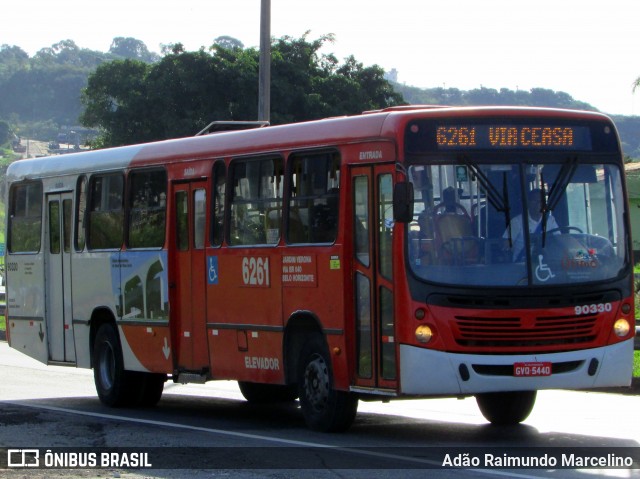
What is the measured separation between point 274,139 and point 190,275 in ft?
7.36

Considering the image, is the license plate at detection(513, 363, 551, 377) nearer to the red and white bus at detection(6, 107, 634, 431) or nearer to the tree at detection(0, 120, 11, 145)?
the red and white bus at detection(6, 107, 634, 431)

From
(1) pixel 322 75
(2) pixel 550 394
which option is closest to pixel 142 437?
(2) pixel 550 394

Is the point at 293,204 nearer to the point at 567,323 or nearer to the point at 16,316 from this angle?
the point at 567,323

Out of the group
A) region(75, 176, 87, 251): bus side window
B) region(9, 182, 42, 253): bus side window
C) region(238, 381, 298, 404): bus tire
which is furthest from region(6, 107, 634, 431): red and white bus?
region(9, 182, 42, 253): bus side window

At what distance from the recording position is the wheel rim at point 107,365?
1662 cm

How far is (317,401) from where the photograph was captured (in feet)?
42.2

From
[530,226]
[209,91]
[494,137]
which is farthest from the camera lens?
[209,91]


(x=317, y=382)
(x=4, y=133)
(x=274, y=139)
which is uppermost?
(x=4, y=133)

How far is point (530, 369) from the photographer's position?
37.8 ft

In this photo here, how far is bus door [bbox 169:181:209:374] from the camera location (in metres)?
14.9

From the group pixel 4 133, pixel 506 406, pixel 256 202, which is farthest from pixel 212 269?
pixel 4 133

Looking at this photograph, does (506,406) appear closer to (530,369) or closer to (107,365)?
(530,369)

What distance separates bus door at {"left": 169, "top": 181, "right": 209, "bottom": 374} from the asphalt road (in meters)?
0.73

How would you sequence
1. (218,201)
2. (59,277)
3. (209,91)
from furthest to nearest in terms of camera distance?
1. (209,91)
2. (59,277)
3. (218,201)
